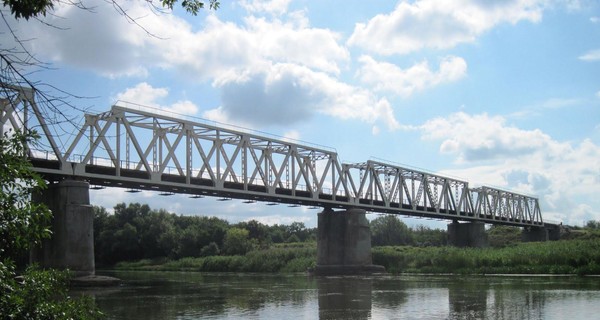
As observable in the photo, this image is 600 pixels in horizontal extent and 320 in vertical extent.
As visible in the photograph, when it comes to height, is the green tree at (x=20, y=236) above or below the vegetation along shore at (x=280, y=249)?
above

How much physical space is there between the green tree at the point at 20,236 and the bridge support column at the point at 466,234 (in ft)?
352

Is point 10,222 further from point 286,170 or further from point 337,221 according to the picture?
point 337,221

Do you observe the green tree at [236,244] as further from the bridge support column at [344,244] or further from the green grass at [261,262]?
the bridge support column at [344,244]

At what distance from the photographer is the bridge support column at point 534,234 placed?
14712cm

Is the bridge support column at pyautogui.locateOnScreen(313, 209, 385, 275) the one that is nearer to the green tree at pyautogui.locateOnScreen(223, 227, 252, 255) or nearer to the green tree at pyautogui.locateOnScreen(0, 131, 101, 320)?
the green tree at pyautogui.locateOnScreen(223, 227, 252, 255)

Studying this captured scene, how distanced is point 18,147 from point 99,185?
1995 inches

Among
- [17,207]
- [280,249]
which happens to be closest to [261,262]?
[280,249]

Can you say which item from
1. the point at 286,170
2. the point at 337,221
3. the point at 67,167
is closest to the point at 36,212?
the point at 67,167

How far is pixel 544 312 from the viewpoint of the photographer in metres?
27.7

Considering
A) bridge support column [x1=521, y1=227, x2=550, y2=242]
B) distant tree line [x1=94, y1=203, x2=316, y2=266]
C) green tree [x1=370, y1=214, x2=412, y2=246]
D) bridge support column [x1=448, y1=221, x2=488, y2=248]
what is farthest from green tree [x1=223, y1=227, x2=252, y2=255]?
bridge support column [x1=521, y1=227, x2=550, y2=242]

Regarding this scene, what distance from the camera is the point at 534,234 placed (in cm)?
14825

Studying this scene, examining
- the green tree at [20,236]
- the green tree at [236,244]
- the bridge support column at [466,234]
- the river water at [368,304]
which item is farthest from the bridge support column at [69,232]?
the bridge support column at [466,234]

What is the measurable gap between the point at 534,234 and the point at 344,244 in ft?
273

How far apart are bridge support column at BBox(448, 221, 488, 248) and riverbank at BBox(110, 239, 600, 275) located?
26678mm
